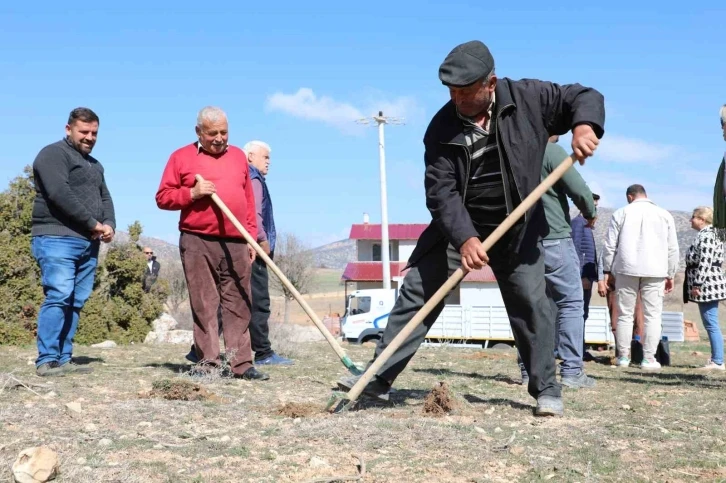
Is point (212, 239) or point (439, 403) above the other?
point (212, 239)

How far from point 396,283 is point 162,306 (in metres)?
38.6

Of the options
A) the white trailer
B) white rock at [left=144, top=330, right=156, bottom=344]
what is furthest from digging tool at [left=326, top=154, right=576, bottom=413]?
the white trailer

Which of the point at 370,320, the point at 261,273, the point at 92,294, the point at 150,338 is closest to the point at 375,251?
the point at 370,320

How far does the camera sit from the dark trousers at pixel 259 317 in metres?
7.48

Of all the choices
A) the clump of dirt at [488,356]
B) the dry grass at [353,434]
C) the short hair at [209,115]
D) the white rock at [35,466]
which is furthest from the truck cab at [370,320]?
the white rock at [35,466]

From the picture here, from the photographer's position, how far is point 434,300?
14.8ft

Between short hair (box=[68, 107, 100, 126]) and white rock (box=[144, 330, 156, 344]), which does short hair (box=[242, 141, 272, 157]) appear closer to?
short hair (box=[68, 107, 100, 126])

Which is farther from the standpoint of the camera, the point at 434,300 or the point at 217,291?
the point at 217,291

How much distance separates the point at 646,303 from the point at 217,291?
15.0 feet

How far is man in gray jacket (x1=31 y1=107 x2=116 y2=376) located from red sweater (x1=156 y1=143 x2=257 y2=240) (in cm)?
72

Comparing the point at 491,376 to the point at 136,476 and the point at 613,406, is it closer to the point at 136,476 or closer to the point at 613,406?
the point at 613,406

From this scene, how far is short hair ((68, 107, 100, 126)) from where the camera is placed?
6.26m

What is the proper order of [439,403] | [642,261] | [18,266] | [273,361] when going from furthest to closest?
[18,266] → [642,261] → [273,361] → [439,403]

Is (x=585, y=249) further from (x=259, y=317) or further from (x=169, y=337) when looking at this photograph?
(x=169, y=337)
